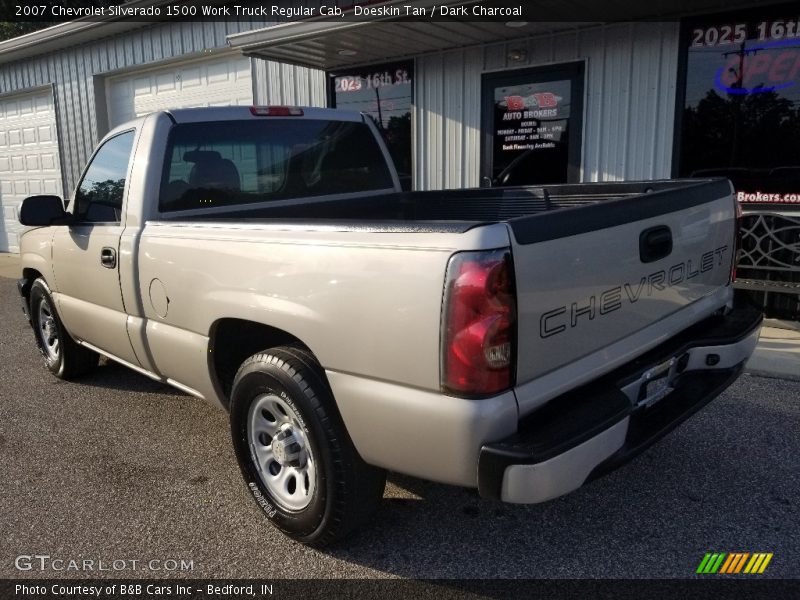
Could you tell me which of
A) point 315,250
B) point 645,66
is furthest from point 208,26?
point 315,250

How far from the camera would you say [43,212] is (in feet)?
13.3

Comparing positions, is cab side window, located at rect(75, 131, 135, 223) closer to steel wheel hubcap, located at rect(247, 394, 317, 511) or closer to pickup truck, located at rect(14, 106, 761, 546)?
pickup truck, located at rect(14, 106, 761, 546)

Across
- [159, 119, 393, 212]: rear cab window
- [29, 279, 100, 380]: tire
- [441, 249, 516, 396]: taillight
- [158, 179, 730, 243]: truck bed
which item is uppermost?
[159, 119, 393, 212]: rear cab window

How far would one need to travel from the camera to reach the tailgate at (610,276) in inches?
85.8

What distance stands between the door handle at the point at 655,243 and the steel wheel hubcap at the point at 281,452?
151 cm

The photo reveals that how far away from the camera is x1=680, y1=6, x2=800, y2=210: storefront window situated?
6086mm

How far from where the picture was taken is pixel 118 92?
12.0 m

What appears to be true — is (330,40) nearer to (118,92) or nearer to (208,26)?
(208,26)

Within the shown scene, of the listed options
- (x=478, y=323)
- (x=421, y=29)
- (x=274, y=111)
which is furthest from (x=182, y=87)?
(x=478, y=323)

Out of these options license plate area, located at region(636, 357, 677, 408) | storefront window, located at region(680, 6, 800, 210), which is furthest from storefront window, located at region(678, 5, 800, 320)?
license plate area, located at region(636, 357, 677, 408)

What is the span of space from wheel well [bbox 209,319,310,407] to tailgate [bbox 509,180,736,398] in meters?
1.25

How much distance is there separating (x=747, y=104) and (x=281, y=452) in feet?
18.8

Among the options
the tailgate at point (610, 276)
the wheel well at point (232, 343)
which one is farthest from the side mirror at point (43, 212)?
the tailgate at point (610, 276)

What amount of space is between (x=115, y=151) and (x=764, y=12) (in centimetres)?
570
